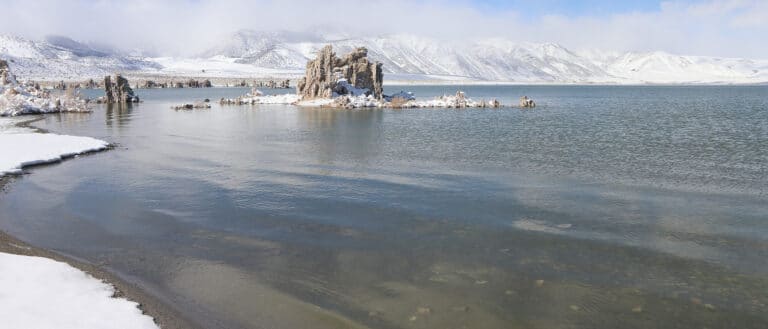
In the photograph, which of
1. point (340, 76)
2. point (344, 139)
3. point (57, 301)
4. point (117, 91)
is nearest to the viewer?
point (57, 301)

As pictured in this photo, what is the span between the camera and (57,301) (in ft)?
33.9

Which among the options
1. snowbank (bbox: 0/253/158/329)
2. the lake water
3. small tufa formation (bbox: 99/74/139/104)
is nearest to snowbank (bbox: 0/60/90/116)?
small tufa formation (bbox: 99/74/139/104)

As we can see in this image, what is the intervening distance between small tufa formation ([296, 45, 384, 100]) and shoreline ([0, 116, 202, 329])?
79.8m

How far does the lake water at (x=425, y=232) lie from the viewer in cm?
1169

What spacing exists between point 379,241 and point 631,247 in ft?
24.2

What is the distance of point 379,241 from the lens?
52.9ft

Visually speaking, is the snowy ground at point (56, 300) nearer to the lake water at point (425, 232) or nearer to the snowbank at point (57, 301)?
the snowbank at point (57, 301)

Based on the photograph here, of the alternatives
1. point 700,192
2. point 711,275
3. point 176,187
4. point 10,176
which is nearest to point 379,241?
point 711,275

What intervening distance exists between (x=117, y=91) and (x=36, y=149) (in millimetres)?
81729

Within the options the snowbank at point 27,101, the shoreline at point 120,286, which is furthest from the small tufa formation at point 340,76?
the shoreline at point 120,286

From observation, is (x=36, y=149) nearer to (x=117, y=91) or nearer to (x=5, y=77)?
(x=5, y=77)

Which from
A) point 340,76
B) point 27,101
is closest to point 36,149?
point 27,101

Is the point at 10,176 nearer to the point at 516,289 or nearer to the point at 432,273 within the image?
the point at 432,273

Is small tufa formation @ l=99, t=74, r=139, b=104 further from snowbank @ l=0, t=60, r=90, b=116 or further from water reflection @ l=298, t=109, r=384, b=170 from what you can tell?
water reflection @ l=298, t=109, r=384, b=170
